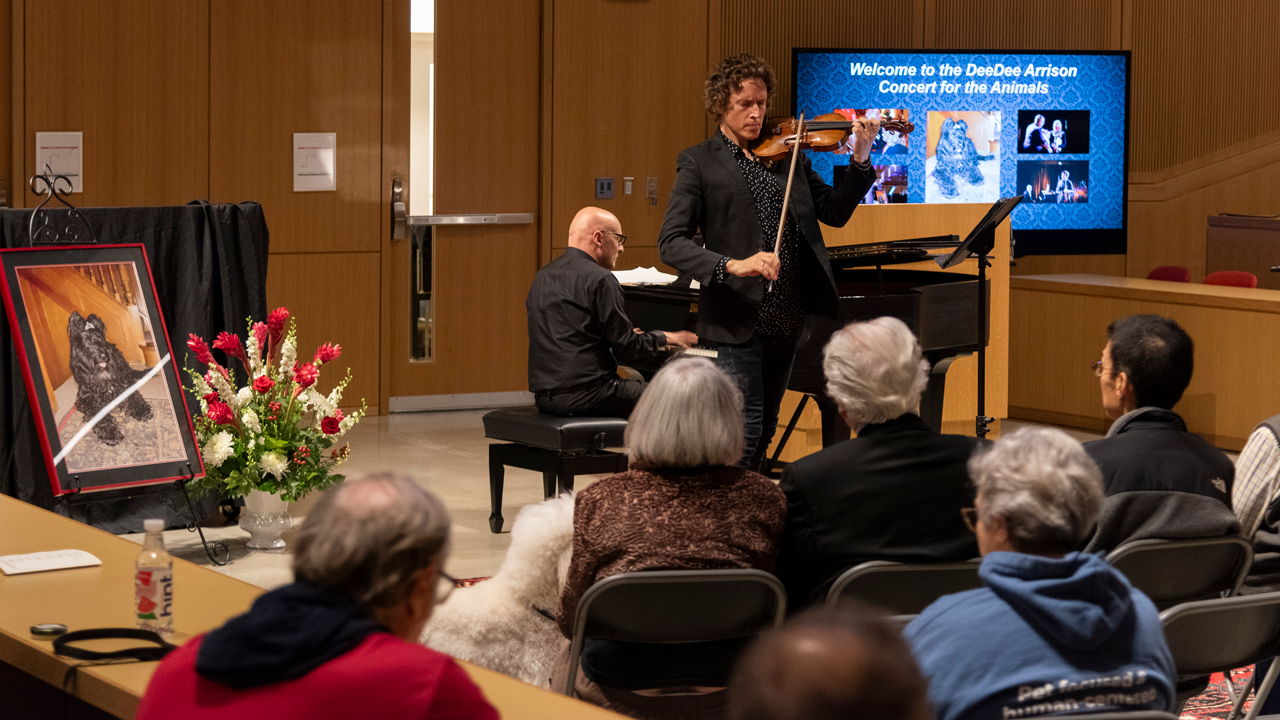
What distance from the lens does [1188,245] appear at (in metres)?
9.94

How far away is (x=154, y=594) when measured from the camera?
236 cm

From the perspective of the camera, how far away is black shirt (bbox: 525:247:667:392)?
5.18 metres

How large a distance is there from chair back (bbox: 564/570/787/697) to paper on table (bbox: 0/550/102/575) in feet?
3.09

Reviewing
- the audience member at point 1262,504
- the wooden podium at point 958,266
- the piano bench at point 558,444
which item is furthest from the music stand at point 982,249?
the audience member at point 1262,504

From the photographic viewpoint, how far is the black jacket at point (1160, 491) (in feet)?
9.21

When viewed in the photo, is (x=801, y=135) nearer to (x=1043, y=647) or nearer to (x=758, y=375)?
(x=758, y=375)

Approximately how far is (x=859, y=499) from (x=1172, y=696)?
80 cm

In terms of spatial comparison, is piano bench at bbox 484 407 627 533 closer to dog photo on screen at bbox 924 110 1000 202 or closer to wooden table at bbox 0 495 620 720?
wooden table at bbox 0 495 620 720

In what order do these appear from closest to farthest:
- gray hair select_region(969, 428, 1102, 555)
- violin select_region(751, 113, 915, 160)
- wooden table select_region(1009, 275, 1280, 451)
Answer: gray hair select_region(969, 428, 1102, 555), violin select_region(751, 113, 915, 160), wooden table select_region(1009, 275, 1280, 451)

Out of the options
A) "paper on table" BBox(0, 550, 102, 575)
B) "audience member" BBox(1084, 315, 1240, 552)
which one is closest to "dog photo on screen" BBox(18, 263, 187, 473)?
"paper on table" BBox(0, 550, 102, 575)

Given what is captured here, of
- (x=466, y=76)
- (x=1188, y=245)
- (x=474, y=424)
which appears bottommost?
(x=474, y=424)

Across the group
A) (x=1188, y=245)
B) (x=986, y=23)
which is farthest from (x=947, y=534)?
(x=1188, y=245)

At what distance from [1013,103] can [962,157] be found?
0.48 metres

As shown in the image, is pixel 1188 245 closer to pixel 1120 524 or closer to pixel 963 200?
pixel 963 200
